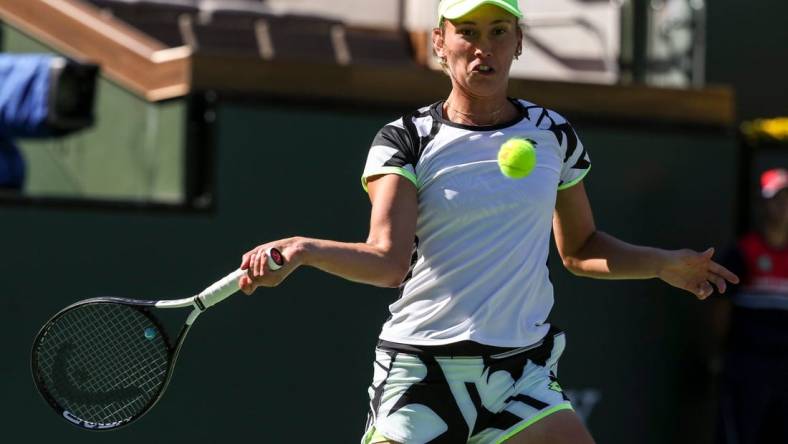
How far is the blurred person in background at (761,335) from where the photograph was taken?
7.68m

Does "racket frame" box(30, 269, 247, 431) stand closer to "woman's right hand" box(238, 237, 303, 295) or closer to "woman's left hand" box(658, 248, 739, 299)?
"woman's right hand" box(238, 237, 303, 295)

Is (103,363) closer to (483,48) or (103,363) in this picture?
(103,363)

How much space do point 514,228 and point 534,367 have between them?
373 millimetres

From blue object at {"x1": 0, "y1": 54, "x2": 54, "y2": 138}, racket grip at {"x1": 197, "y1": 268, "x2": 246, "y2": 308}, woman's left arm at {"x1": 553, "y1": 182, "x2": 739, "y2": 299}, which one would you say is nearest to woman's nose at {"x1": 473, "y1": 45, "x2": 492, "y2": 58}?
woman's left arm at {"x1": 553, "y1": 182, "x2": 739, "y2": 299}

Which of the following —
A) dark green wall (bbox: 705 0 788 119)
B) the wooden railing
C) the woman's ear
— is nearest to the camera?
the woman's ear

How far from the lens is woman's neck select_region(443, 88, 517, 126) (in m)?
Answer: 3.92

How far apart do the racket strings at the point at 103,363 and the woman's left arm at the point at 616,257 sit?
3.80 feet

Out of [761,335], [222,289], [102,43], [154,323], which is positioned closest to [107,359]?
[154,323]

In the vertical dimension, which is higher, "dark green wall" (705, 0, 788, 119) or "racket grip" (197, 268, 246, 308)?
"dark green wall" (705, 0, 788, 119)

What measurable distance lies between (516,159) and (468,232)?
23 centimetres

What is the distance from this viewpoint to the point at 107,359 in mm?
4387

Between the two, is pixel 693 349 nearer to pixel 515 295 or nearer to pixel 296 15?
pixel 296 15

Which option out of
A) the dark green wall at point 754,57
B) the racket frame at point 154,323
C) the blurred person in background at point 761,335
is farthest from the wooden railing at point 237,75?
the racket frame at point 154,323

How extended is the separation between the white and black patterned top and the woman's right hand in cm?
43
